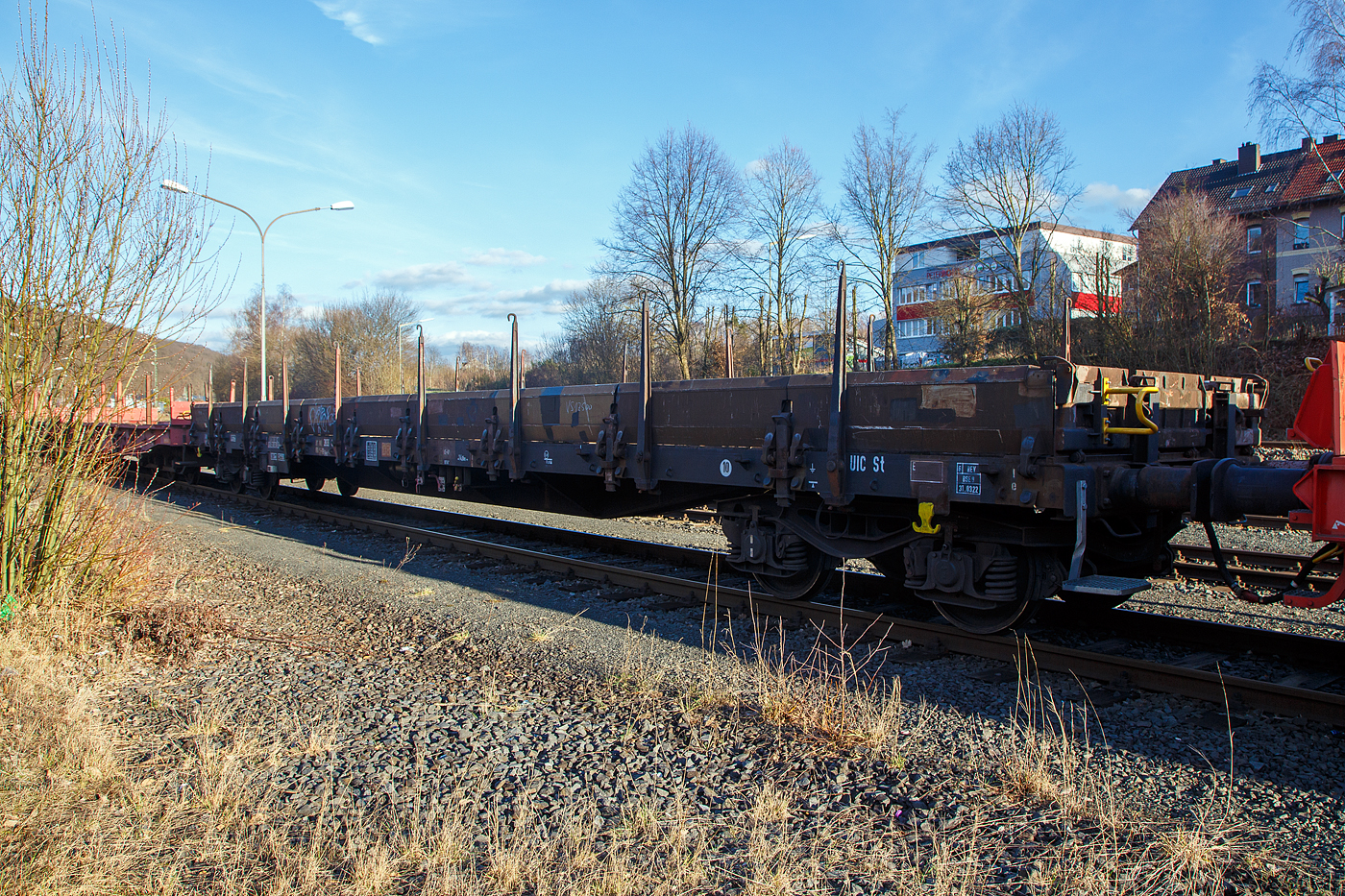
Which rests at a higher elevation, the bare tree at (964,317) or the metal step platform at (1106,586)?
the bare tree at (964,317)

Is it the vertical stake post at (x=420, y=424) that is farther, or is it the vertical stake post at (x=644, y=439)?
the vertical stake post at (x=420, y=424)

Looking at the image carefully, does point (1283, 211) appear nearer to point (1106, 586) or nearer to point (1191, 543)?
point (1191, 543)

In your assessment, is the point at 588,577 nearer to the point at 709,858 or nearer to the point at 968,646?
the point at 968,646

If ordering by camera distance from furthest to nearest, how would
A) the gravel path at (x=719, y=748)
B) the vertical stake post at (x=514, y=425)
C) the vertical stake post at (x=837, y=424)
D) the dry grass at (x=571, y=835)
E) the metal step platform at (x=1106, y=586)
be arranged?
the vertical stake post at (x=514, y=425)
the vertical stake post at (x=837, y=424)
the metal step platform at (x=1106, y=586)
the gravel path at (x=719, y=748)
the dry grass at (x=571, y=835)

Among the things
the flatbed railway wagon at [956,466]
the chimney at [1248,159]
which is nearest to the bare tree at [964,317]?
the flatbed railway wagon at [956,466]

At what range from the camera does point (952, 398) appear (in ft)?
18.2

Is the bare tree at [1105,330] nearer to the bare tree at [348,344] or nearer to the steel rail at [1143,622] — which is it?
the steel rail at [1143,622]

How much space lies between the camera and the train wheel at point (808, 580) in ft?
23.2

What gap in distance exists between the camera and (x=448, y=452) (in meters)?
10.2

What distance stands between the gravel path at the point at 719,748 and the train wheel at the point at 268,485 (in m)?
9.24

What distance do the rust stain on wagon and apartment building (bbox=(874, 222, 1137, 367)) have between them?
21.1 metres

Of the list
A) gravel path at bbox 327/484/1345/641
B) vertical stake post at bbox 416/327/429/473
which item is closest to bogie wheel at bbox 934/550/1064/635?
gravel path at bbox 327/484/1345/641

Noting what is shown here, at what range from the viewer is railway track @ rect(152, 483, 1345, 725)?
477cm

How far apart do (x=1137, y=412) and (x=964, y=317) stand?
27.3m
